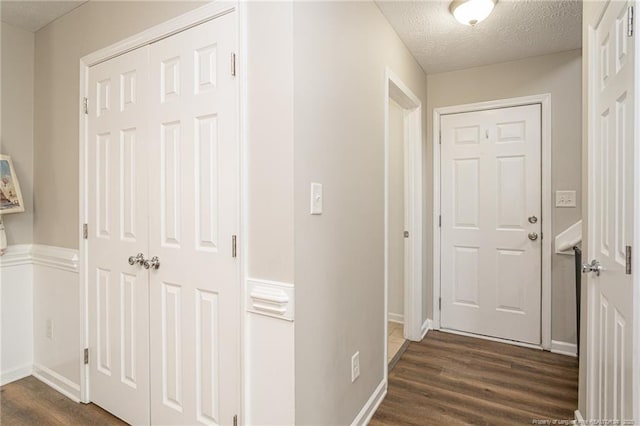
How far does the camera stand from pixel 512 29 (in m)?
2.38

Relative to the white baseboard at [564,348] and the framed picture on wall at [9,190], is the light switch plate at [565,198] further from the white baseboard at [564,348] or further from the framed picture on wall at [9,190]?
the framed picture on wall at [9,190]

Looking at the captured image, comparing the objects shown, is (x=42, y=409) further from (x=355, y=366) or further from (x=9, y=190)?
(x=355, y=366)

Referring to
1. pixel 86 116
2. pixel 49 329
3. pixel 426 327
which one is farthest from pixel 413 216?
pixel 49 329

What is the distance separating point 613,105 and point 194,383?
217cm

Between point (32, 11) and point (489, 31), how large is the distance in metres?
3.11

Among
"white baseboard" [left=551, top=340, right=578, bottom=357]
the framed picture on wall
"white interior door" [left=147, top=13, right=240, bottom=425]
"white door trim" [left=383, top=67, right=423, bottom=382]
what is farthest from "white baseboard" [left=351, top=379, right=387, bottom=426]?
the framed picture on wall

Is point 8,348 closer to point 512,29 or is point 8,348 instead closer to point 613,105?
point 613,105

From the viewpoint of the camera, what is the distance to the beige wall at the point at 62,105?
1995 millimetres

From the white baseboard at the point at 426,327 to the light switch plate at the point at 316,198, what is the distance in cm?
219

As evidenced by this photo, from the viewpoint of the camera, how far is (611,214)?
1.31 metres

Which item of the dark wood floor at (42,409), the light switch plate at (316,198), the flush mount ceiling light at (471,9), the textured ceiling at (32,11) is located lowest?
the dark wood floor at (42,409)

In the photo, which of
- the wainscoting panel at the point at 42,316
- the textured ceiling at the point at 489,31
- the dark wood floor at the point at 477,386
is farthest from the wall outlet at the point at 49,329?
the textured ceiling at the point at 489,31

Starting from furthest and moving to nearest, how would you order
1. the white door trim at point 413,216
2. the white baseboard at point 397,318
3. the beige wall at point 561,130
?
the white baseboard at point 397,318 < the white door trim at point 413,216 < the beige wall at point 561,130

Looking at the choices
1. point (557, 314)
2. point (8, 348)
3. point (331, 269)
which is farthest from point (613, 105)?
point (8, 348)
